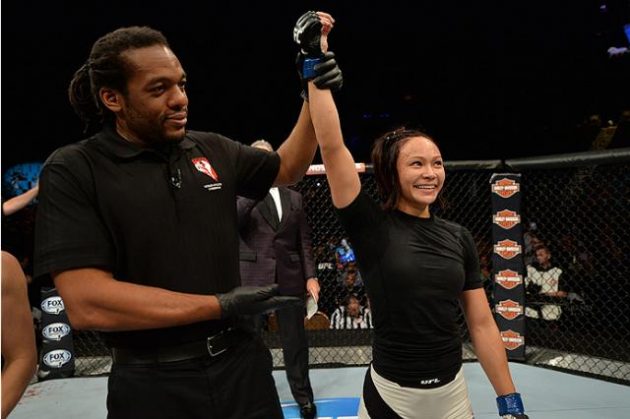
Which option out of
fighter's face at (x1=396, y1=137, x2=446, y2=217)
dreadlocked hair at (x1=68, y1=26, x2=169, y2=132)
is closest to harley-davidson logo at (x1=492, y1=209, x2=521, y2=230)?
fighter's face at (x1=396, y1=137, x2=446, y2=217)

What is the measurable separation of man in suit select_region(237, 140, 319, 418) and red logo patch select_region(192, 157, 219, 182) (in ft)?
6.01

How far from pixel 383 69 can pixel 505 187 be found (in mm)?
7167

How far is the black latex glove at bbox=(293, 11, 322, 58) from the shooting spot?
128cm

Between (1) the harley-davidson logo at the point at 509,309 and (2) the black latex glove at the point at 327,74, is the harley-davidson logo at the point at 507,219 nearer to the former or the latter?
(1) the harley-davidson logo at the point at 509,309

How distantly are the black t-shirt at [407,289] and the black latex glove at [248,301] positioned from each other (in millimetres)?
449

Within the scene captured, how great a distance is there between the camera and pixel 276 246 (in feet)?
10.7

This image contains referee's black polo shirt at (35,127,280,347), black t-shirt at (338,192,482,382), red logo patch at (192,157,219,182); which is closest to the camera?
Answer: referee's black polo shirt at (35,127,280,347)

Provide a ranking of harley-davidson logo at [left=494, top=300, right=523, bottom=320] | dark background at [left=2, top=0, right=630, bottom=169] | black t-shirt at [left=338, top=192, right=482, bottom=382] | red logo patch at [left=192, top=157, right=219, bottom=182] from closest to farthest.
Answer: red logo patch at [left=192, top=157, right=219, bottom=182]
black t-shirt at [left=338, top=192, right=482, bottom=382]
harley-davidson logo at [left=494, top=300, right=523, bottom=320]
dark background at [left=2, top=0, right=630, bottom=169]

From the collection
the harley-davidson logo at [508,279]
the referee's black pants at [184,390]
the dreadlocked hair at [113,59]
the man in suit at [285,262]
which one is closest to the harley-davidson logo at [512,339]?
the harley-davidson logo at [508,279]

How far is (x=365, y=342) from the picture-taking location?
4.61 metres

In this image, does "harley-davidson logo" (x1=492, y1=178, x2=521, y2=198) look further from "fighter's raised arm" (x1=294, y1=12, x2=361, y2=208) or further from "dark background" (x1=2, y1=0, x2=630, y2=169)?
"dark background" (x1=2, y1=0, x2=630, y2=169)

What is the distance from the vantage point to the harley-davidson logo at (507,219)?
4.06 meters

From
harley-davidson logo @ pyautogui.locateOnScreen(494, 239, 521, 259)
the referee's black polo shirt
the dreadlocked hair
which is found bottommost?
harley-davidson logo @ pyautogui.locateOnScreen(494, 239, 521, 259)

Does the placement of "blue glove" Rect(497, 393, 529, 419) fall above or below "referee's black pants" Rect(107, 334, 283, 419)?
below
